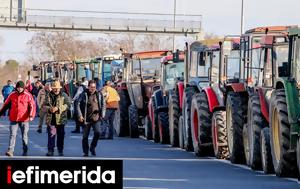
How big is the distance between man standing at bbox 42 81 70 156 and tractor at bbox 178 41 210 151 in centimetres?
324

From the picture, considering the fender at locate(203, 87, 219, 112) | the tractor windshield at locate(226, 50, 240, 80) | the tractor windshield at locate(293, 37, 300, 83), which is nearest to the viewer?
the tractor windshield at locate(293, 37, 300, 83)

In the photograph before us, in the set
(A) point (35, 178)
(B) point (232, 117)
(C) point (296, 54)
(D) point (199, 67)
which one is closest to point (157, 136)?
(D) point (199, 67)

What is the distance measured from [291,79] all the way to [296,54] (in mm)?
434

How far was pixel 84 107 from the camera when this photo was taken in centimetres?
2939

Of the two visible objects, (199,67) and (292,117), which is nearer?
(292,117)

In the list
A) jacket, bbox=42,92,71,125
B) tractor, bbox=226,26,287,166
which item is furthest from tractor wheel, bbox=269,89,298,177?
jacket, bbox=42,92,71,125

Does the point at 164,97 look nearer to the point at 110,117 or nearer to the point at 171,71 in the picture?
the point at 171,71

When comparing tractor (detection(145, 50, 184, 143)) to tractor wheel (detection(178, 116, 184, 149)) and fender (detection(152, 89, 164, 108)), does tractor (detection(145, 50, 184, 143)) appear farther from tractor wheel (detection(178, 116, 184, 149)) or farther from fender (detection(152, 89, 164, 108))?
tractor wheel (detection(178, 116, 184, 149))

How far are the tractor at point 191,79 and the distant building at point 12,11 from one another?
181 feet

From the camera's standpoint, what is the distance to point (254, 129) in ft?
80.0

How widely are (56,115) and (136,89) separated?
431 inches

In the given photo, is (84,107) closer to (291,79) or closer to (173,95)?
(173,95)

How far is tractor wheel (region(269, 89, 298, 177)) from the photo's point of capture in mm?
21959

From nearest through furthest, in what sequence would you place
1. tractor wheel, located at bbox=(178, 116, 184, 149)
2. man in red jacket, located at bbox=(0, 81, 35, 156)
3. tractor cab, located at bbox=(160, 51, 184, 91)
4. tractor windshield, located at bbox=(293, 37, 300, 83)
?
tractor windshield, located at bbox=(293, 37, 300, 83) < man in red jacket, located at bbox=(0, 81, 35, 156) < tractor wheel, located at bbox=(178, 116, 184, 149) < tractor cab, located at bbox=(160, 51, 184, 91)
